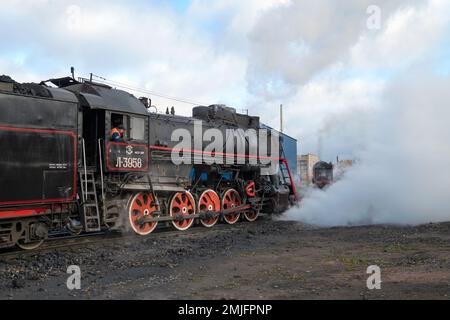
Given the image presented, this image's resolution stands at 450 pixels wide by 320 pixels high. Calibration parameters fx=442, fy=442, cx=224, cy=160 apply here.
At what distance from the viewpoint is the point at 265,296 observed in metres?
5.41

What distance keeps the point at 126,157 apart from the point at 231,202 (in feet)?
16.8

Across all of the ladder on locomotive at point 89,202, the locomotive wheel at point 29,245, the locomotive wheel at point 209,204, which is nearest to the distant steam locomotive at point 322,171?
the locomotive wheel at point 209,204

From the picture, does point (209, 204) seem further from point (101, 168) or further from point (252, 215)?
point (101, 168)

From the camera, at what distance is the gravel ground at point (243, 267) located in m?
5.68

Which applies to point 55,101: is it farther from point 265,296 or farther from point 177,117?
point 265,296

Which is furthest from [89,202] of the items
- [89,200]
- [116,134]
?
[116,134]

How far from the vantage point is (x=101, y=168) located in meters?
9.98

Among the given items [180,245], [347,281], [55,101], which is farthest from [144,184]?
[347,281]

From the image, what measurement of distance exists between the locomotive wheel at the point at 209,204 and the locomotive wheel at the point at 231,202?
21.2 inches

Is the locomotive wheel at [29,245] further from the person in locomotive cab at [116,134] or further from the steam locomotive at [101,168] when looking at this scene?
the person in locomotive cab at [116,134]

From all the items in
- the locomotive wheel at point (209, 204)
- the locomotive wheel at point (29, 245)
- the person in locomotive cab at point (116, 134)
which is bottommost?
the locomotive wheel at point (29, 245)

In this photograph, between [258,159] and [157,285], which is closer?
[157,285]

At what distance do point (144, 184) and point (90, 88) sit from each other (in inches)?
106
